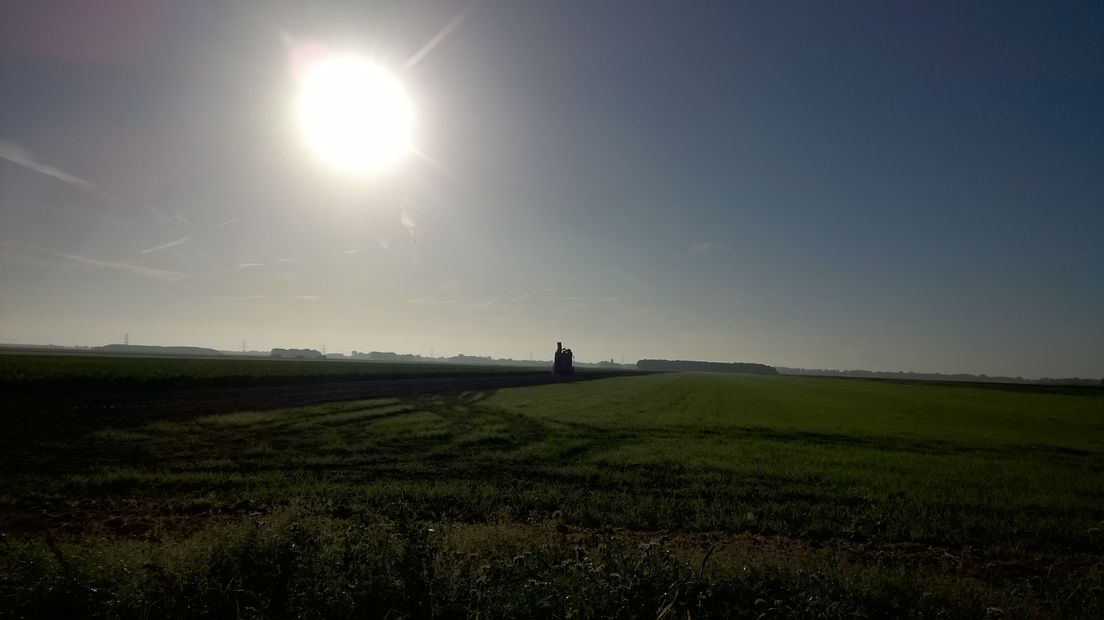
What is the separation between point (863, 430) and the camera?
82.5 ft

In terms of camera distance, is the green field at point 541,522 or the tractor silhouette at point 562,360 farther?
the tractor silhouette at point 562,360

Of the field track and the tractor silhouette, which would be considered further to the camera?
the tractor silhouette

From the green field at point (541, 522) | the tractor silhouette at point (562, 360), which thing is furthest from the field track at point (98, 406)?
the tractor silhouette at point (562, 360)

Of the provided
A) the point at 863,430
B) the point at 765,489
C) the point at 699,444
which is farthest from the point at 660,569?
the point at 863,430

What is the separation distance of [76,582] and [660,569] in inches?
212

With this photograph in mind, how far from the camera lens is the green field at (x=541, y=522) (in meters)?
5.03

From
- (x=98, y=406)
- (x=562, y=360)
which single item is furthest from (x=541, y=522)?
(x=562, y=360)

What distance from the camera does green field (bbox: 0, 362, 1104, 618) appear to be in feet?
16.5

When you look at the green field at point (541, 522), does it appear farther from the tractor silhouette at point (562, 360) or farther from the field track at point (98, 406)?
the tractor silhouette at point (562, 360)

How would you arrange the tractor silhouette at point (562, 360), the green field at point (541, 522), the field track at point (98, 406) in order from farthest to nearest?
the tractor silhouette at point (562, 360), the field track at point (98, 406), the green field at point (541, 522)

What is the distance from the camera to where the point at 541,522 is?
30.5 feet

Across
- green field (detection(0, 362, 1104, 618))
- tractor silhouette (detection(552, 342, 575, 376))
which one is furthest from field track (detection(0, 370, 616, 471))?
tractor silhouette (detection(552, 342, 575, 376))

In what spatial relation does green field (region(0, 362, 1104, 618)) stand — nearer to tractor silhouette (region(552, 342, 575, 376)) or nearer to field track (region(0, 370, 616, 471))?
field track (region(0, 370, 616, 471))

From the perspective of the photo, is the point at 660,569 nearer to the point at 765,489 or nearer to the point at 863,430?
the point at 765,489
